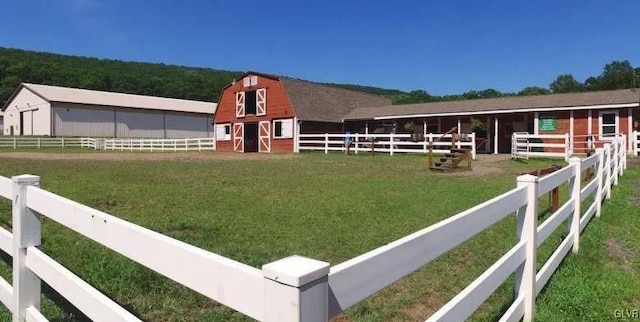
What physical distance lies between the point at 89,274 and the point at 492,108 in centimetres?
2379

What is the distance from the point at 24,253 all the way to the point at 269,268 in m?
2.44

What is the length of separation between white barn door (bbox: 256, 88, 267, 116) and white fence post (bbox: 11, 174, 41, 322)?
28.9 meters

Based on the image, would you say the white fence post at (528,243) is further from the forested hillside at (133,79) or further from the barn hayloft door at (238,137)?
the forested hillside at (133,79)

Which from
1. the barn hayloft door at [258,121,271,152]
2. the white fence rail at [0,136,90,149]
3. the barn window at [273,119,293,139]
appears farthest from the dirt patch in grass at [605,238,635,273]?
the white fence rail at [0,136,90,149]

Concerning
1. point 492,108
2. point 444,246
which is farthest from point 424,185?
point 492,108

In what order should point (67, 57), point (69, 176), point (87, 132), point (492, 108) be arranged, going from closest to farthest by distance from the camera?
point (69, 176), point (492, 108), point (87, 132), point (67, 57)

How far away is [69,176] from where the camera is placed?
460 inches

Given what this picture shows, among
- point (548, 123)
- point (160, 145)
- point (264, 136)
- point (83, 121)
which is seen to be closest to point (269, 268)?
point (548, 123)

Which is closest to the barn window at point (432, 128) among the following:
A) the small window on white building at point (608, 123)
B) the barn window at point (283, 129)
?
the barn window at point (283, 129)

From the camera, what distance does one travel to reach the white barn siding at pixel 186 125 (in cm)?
5703

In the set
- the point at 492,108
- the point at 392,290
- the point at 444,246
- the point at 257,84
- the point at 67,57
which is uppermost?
the point at 67,57

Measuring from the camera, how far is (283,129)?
1209 inches

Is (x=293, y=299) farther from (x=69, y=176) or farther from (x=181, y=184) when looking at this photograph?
(x=69, y=176)

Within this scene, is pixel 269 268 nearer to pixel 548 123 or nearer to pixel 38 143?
pixel 548 123
